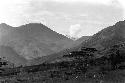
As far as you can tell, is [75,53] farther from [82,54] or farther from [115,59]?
[115,59]

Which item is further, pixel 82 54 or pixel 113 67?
pixel 113 67

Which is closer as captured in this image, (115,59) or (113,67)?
(115,59)

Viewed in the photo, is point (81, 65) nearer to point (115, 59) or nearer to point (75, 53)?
point (115, 59)

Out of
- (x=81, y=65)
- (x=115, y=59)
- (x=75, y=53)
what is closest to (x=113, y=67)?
(x=115, y=59)

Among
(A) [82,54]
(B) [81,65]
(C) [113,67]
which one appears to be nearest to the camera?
(A) [82,54]

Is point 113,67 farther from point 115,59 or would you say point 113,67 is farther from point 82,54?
point 82,54

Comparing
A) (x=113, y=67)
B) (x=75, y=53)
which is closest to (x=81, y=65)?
(x=113, y=67)

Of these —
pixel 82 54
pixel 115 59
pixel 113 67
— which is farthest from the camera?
pixel 113 67

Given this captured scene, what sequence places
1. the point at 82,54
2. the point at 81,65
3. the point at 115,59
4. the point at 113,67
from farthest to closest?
1. the point at 81,65
2. the point at 113,67
3. the point at 115,59
4. the point at 82,54
